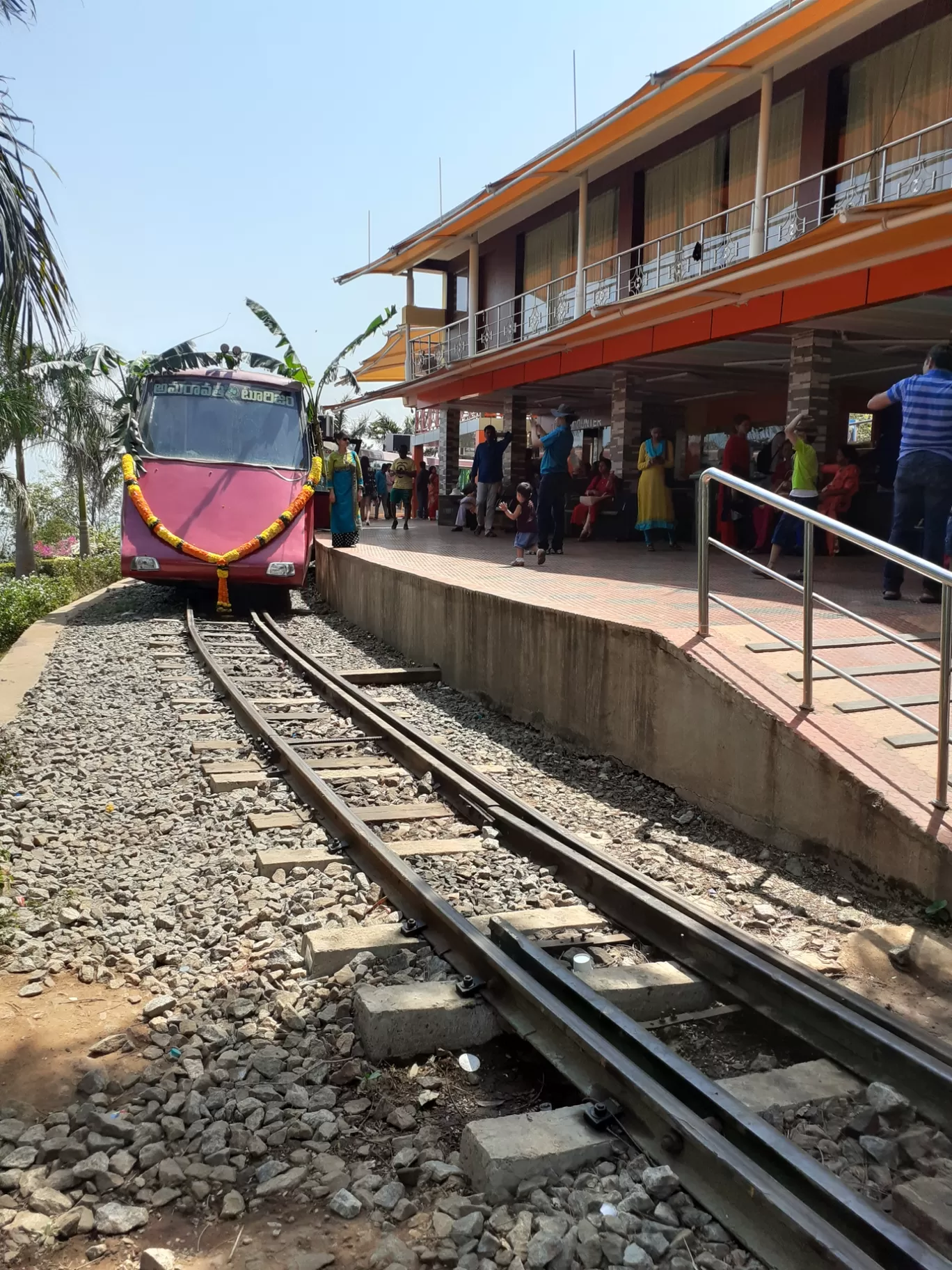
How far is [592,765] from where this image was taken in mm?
7125

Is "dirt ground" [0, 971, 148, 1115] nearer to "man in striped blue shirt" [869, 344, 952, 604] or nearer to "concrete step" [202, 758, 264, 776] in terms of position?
"concrete step" [202, 758, 264, 776]

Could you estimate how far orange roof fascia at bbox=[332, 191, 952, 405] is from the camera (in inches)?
385

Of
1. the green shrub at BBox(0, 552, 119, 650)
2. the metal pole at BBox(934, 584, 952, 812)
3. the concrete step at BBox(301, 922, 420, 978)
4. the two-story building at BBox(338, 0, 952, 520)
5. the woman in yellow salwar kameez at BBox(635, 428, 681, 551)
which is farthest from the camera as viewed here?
the woman in yellow salwar kameez at BBox(635, 428, 681, 551)

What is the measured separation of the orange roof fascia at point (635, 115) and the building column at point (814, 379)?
3.33 meters


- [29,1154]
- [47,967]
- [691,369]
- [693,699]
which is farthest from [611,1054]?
[691,369]

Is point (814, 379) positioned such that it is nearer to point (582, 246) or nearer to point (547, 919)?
point (582, 246)

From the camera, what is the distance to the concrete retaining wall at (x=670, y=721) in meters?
4.86

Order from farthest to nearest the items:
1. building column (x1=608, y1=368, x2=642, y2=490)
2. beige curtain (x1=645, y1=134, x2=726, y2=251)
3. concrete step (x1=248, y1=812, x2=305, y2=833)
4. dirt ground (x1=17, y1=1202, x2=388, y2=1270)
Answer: building column (x1=608, y1=368, x2=642, y2=490), beige curtain (x1=645, y1=134, x2=726, y2=251), concrete step (x1=248, y1=812, x2=305, y2=833), dirt ground (x1=17, y1=1202, x2=388, y2=1270)

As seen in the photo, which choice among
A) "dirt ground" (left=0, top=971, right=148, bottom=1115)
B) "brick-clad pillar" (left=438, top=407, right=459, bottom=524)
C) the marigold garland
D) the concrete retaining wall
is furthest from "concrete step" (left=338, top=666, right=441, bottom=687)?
"brick-clad pillar" (left=438, top=407, right=459, bottom=524)

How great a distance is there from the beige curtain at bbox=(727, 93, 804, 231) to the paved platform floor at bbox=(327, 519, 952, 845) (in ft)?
18.0

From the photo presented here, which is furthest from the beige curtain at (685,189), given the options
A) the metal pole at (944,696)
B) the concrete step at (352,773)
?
the metal pole at (944,696)

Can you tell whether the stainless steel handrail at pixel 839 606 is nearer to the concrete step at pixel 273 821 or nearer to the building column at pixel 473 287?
the concrete step at pixel 273 821

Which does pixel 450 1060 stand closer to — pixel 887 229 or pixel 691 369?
pixel 887 229

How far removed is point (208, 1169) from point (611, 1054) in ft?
3.85
